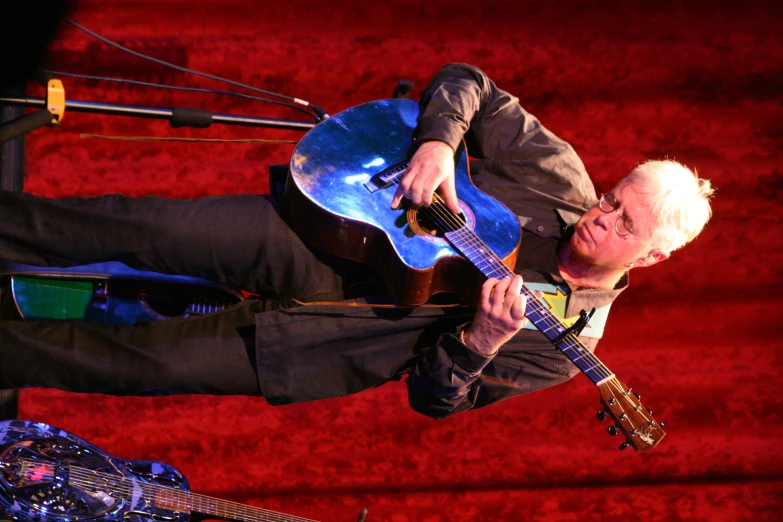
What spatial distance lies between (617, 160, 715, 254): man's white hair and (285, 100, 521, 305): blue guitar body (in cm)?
33

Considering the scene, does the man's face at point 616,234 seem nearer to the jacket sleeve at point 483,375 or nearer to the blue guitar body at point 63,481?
the jacket sleeve at point 483,375

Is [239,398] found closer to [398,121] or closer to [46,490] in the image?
[46,490]

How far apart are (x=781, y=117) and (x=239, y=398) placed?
206 cm

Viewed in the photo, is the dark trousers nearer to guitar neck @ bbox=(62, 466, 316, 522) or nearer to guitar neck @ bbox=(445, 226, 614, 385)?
guitar neck @ bbox=(62, 466, 316, 522)

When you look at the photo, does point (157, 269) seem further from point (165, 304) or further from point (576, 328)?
point (576, 328)

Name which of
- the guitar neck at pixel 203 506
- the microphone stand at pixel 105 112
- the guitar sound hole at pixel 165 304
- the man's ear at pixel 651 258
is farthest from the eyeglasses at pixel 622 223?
the guitar neck at pixel 203 506

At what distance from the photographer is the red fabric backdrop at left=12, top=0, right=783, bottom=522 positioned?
8.21 feet

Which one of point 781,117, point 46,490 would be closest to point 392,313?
point 46,490

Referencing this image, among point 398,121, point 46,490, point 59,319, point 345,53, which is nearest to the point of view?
point 46,490

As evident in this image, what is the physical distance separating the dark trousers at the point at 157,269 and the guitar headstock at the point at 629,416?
0.68 m

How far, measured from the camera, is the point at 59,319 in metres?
1.99

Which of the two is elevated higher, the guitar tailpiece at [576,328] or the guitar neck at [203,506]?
the guitar tailpiece at [576,328]

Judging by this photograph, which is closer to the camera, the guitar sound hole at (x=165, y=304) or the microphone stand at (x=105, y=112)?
the microphone stand at (x=105, y=112)

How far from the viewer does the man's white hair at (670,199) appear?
180 cm
